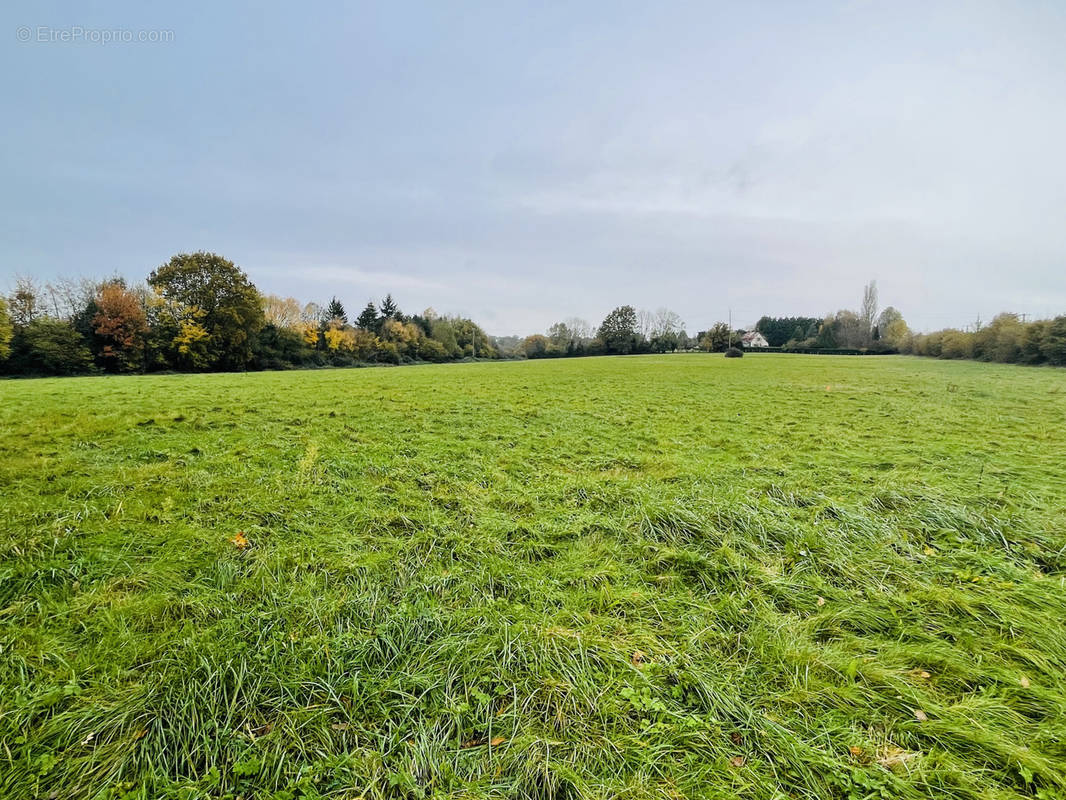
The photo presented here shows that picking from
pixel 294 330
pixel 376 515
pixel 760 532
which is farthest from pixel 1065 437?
pixel 294 330

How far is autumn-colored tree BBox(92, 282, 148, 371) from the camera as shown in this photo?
109 ft

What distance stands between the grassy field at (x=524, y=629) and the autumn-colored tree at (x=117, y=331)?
1511 inches

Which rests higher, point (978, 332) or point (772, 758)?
point (978, 332)

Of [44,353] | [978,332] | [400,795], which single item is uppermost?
[978,332]

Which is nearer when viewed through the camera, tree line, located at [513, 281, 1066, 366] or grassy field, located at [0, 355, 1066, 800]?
grassy field, located at [0, 355, 1066, 800]

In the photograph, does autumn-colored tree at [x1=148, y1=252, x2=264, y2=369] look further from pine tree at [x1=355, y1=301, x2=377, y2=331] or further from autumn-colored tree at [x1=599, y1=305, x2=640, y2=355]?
autumn-colored tree at [x1=599, y1=305, x2=640, y2=355]

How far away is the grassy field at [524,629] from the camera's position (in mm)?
1928

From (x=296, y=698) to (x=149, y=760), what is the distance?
1.96ft

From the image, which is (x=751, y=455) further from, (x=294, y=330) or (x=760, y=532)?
(x=294, y=330)

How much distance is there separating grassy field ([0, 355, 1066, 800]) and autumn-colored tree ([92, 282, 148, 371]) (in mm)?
38381

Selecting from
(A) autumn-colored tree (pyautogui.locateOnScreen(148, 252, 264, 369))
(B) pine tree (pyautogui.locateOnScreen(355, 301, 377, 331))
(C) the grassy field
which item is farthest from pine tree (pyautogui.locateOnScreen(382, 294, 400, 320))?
(C) the grassy field

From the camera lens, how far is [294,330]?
4603 centimetres

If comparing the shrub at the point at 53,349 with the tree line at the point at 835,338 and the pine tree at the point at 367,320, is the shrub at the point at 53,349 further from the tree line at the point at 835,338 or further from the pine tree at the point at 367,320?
the tree line at the point at 835,338

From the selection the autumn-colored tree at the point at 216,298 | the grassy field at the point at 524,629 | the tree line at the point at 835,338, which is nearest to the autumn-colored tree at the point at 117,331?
the autumn-colored tree at the point at 216,298
